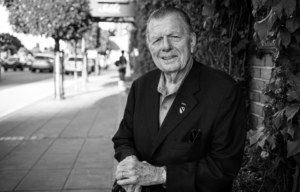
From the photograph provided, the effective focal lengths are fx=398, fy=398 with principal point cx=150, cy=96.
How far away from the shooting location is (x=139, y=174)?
1.95 metres

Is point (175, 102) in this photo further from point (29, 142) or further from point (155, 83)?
point (29, 142)

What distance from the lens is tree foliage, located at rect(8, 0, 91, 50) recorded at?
12.5 metres

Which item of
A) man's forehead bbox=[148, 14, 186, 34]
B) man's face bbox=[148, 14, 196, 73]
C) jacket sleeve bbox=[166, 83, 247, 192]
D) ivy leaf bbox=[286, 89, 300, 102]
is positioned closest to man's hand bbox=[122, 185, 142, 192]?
jacket sleeve bbox=[166, 83, 247, 192]

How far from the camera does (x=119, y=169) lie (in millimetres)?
1999

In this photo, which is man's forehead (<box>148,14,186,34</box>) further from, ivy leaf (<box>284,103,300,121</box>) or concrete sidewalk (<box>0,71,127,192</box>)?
concrete sidewalk (<box>0,71,127,192</box>)

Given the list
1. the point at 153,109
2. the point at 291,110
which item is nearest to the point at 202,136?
the point at 153,109

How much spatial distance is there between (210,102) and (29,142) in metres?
5.93

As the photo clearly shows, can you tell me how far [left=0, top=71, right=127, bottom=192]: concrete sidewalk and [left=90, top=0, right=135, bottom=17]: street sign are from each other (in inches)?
149

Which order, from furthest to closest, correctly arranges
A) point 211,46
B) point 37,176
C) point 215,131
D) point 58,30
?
point 58,30 < point 37,176 < point 211,46 < point 215,131

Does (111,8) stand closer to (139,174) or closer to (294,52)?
(294,52)

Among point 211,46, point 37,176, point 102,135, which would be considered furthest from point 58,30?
point 211,46

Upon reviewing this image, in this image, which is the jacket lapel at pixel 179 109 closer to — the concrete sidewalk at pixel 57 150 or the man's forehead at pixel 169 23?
the man's forehead at pixel 169 23

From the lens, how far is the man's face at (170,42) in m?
2.05

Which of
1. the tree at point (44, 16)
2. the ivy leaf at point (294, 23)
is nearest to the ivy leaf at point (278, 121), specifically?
the ivy leaf at point (294, 23)
